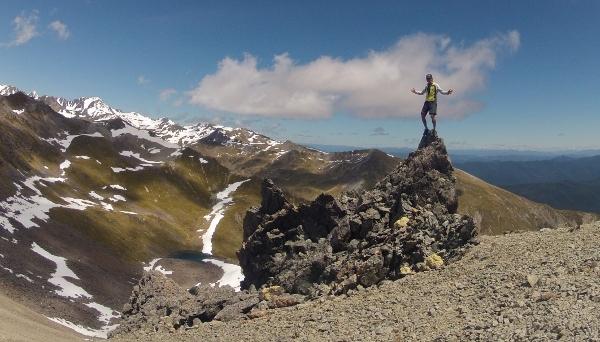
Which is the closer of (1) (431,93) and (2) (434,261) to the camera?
(2) (434,261)

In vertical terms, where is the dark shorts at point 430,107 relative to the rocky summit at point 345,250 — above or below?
above

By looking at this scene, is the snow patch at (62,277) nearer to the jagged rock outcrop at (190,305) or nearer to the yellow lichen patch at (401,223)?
the jagged rock outcrop at (190,305)

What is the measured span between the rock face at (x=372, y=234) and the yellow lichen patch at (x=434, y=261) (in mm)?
241

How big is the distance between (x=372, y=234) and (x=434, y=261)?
7.98 m

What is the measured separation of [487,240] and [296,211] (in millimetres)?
28779

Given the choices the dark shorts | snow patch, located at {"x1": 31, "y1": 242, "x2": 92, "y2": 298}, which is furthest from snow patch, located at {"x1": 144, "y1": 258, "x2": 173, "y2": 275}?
the dark shorts

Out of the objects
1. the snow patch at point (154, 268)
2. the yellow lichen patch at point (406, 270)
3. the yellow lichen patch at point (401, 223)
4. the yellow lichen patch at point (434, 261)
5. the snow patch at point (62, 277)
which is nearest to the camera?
the yellow lichen patch at point (434, 261)

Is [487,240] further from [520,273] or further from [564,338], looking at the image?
[564,338]

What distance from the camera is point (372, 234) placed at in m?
41.2

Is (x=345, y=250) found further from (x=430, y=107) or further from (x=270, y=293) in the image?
(x=430, y=107)

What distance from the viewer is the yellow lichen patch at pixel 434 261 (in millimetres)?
33719

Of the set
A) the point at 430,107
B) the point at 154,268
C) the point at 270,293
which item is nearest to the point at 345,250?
the point at 270,293

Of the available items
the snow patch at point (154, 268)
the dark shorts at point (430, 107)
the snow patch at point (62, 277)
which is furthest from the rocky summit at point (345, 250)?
the snow patch at point (154, 268)

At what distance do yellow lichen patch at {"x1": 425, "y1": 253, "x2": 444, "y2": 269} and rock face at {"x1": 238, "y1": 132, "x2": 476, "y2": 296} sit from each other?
24 centimetres
